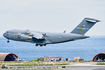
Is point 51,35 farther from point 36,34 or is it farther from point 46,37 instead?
point 36,34

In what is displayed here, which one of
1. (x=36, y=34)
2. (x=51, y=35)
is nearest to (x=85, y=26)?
(x=51, y=35)

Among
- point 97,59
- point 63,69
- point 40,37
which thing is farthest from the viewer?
point 97,59

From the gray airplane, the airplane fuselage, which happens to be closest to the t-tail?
the gray airplane

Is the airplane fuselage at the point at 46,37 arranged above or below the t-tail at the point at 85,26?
below

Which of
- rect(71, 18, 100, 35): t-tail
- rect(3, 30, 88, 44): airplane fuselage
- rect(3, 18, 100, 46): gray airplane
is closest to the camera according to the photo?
rect(3, 30, 88, 44): airplane fuselage

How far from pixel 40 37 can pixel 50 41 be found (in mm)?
3886

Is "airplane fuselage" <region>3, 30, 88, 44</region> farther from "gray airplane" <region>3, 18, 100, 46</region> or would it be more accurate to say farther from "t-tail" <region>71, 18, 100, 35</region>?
"t-tail" <region>71, 18, 100, 35</region>

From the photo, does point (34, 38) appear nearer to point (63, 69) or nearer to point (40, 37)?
point (40, 37)

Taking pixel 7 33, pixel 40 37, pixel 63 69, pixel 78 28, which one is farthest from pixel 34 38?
pixel 63 69

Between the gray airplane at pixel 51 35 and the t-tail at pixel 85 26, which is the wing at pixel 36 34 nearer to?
the gray airplane at pixel 51 35

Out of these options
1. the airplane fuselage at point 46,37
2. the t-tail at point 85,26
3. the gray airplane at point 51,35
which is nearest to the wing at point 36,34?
the gray airplane at point 51,35

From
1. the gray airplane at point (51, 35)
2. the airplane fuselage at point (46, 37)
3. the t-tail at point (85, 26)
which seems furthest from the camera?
the t-tail at point (85, 26)

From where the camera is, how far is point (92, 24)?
245 feet

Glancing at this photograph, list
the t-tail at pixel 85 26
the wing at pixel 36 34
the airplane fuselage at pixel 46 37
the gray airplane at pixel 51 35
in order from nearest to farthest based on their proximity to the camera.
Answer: the wing at pixel 36 34
the airplane fuselage at pixel 46 37
the gray airplane at pixel 51 35
the t-tail at pixel 85 26
